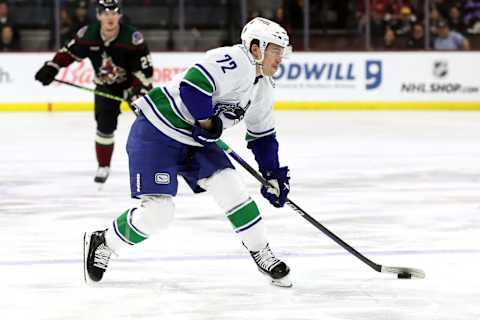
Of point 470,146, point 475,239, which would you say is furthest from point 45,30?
point 475,239

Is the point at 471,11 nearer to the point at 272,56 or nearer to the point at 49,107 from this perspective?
the point at 49,107

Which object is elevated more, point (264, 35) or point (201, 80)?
point (264, 35)

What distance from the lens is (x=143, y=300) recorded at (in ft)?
11.6

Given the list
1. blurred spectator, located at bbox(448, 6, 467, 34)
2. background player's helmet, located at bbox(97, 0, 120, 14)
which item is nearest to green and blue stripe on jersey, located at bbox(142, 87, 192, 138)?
background player's helmet, located at bbox(97, 0, 120, 14)

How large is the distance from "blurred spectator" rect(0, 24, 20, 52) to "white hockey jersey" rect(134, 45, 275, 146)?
8.54 metres

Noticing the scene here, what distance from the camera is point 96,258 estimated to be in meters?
3.75

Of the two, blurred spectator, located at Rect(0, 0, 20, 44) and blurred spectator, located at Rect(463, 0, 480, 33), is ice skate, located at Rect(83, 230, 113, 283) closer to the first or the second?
blurred spectator, located at Rect(0, 0, 20, 44)

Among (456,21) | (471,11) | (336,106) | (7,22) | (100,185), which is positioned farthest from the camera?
(471,11)

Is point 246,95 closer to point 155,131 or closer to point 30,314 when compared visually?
point 155,131

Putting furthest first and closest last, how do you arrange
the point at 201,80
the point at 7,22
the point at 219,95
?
the point at 7,22, the point at 219,95, the point at 201,80

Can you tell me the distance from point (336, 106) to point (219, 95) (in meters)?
8.47

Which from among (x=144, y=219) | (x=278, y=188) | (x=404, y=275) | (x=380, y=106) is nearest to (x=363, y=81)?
(x=380, y=106)

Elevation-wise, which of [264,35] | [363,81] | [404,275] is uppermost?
[264,35]

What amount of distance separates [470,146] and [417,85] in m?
3.54
